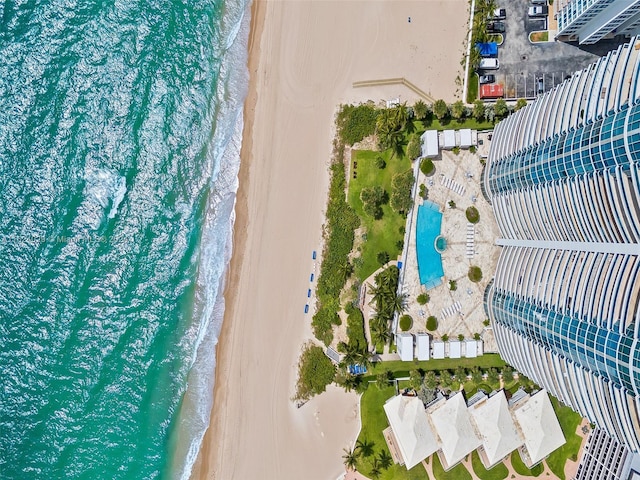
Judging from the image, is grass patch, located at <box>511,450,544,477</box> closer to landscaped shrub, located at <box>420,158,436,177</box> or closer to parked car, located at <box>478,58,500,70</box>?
landscaped shrub, located at <box>420,158,436,177</box>

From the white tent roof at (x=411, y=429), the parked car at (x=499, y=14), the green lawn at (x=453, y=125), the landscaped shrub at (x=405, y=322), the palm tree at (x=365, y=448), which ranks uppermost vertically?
the parked car at (x=499, y=14)

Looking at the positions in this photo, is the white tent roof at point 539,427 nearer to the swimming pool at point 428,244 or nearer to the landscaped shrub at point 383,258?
the swimming pool at point 428,244

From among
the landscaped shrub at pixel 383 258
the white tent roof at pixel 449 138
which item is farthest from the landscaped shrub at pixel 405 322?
the white tent roof at pixel 449 138

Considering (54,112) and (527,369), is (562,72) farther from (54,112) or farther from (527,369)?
(54,112)

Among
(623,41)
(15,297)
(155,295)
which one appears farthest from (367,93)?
(15,297)

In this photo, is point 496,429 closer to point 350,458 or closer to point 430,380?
point 430,380

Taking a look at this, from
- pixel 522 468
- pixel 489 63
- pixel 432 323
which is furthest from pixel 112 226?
pixel 522 468
